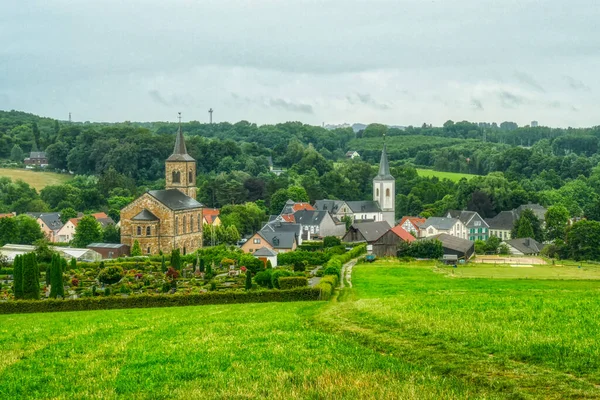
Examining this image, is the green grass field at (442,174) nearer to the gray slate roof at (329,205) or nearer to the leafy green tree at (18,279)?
the gray slate roof at (329,205)

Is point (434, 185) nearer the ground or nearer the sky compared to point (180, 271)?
nearer the sky

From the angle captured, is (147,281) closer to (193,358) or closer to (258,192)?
(193,358)

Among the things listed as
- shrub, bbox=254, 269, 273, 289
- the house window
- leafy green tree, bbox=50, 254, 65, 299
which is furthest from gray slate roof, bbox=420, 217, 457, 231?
leafy green tree, bbox=50, 254, 65, 299

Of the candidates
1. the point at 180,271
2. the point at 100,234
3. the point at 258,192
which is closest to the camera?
the point at 180,271

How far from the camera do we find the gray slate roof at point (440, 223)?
89.3m

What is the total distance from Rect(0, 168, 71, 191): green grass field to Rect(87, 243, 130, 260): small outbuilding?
48.9 metres

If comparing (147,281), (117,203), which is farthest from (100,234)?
(147,281)

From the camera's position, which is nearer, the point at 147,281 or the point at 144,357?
the point at 144,357

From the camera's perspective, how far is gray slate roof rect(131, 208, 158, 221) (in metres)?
65.9

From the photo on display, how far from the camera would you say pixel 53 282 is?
121ft

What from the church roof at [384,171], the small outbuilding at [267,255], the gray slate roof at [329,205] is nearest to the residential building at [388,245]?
the small outbuilding at [267,255]

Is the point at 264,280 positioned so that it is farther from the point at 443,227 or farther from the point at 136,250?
the point at 443,227

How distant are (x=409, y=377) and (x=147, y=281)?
1304 inches

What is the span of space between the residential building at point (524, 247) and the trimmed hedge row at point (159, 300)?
158ft
